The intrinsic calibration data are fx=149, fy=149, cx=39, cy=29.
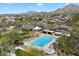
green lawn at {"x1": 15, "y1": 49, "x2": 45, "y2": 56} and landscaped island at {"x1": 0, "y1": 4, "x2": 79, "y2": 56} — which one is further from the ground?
landscaped island at {"x1": 0, "y1": 4, "x2": 79, "y2": 56}

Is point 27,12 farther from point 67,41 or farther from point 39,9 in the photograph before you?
point 67,41

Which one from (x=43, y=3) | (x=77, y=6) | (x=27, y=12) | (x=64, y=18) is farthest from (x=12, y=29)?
(x=77, y=6)

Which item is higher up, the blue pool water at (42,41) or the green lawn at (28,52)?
the blue pool water at (42,41)

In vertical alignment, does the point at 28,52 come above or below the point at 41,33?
below

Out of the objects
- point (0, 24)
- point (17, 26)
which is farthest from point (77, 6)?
point (0, 24)

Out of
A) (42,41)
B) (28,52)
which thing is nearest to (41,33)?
(42,41)

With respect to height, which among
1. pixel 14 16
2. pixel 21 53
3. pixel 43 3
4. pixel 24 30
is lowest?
pixel 21 53

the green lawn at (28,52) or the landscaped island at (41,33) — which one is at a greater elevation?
the landscaped island at (41,33)

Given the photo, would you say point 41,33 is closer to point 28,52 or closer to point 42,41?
point 42,41

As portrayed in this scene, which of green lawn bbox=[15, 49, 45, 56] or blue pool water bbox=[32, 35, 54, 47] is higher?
blue pool water bbox=[32, 35, 54, 47]

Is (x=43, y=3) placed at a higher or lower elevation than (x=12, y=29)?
higher
